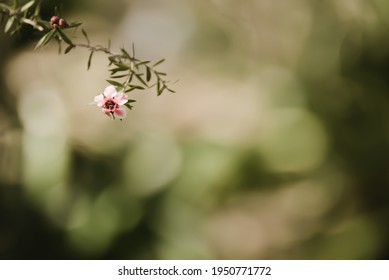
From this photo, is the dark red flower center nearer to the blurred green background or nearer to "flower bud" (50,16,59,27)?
"flower bud" (50,16,59,27)

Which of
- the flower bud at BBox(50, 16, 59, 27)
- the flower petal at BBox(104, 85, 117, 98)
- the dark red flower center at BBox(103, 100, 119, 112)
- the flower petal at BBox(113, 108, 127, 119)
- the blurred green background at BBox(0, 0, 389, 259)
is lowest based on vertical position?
the flower petal at BBox(113, 108, 127, 119)

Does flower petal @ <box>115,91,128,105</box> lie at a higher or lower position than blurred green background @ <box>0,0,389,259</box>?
lower

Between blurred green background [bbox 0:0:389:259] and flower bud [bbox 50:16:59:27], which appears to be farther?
blurred green background [bbox 0:0:389:259]

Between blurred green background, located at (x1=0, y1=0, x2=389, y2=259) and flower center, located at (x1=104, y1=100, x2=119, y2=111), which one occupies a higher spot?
blurred green background, located at (x1=0, y1=0, x2=389, y2=259)

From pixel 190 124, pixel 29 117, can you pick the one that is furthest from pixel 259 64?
pixel 29 117

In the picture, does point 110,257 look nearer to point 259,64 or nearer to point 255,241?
point 255,241

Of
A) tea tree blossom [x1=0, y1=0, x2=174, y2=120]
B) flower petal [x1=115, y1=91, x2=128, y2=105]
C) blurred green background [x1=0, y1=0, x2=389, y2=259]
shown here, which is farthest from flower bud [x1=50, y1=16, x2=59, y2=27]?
blurred green background [x1=0, y1=0, x2=389, y2=259]

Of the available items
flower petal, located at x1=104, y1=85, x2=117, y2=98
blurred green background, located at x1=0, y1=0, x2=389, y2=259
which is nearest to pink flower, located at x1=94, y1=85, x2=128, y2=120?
flower petal, located at x1=104, y1=85, x2=117, y2=98

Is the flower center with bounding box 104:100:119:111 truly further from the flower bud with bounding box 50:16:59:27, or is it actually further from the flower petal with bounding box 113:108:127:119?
the flower bud with bounding box 50:16:59:27

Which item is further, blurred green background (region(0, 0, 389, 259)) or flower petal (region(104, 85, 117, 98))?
blurred green background (region(0, 0, 389, 259))

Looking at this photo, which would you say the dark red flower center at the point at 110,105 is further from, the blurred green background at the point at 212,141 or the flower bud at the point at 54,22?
the blurred green background at the point at 212,141
